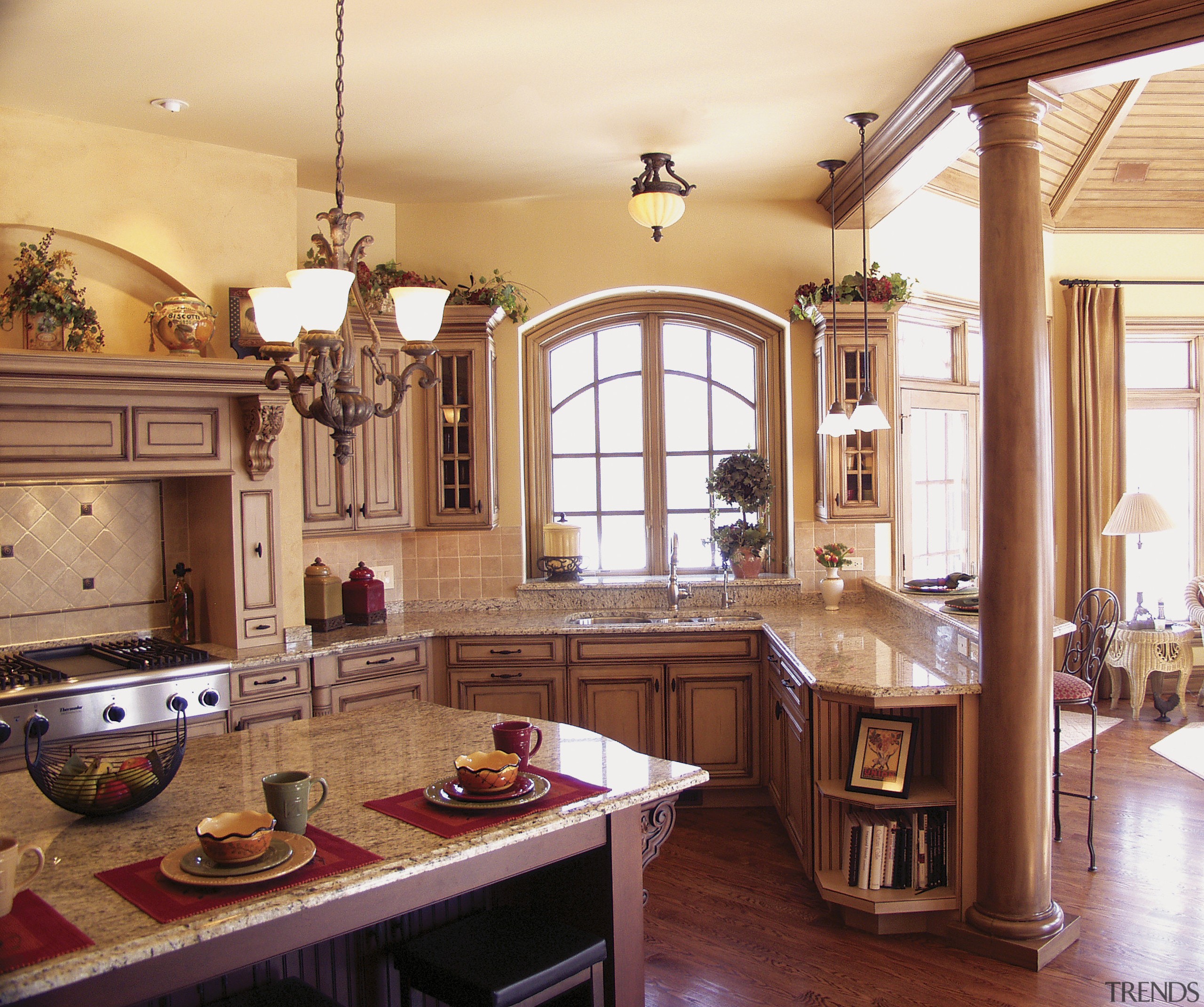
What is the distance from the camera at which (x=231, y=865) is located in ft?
6.05

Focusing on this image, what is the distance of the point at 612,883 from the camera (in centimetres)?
234

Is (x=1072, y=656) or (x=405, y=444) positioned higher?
(x=405, y=444)

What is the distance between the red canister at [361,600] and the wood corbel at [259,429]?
897 mm

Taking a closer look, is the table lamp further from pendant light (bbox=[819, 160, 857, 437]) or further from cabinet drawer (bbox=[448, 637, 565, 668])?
cabinet drawer (bbox=[448, 637, 565, 668])

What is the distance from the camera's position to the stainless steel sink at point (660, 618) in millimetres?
4891

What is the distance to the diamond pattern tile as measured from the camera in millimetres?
4102

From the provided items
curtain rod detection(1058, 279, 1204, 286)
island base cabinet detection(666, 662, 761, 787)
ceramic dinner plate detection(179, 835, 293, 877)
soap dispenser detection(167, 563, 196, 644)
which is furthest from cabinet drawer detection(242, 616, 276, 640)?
curtain rod detection(1058, 279, 1204, 286)

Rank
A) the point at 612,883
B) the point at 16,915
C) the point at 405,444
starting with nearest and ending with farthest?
the point at 16,915
the point at 612,883
the point at 405,444

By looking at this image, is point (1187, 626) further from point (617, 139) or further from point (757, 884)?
point (617, 139)

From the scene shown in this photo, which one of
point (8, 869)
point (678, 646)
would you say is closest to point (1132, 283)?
point (678, 646)

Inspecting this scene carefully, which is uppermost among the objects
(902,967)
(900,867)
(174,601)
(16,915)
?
(174,601)

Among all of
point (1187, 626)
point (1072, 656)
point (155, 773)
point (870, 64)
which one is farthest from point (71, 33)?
point (1187, 626)

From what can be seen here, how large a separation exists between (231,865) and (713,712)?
3.28 m

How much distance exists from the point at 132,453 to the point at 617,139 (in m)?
2.46
